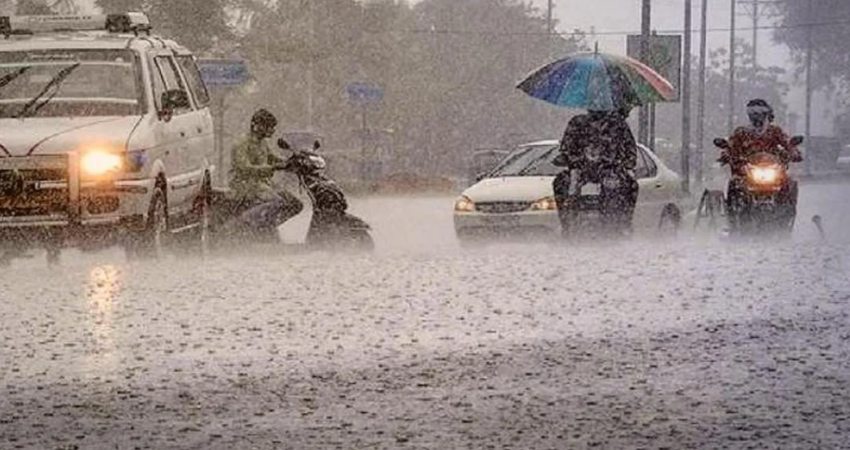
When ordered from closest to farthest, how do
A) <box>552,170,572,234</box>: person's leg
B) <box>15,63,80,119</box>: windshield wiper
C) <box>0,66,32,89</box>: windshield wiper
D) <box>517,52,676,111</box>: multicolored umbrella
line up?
<box>15,63,80,119</box>: windshield wiper, <box>0,66,32,89</box>: windshield wiper, <box>552,170,572,234</box>: person's leg, <box>517,52,676,111</box>: multicolored umbrella

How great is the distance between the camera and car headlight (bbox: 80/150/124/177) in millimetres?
15695

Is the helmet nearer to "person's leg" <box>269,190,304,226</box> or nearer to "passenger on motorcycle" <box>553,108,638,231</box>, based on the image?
"passenger on motorcycle" <box>553,108,638,231</box>

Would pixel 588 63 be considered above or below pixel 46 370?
above

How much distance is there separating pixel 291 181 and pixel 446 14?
135 feet

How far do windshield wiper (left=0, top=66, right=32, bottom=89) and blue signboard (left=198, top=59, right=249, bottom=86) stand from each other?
23.1 m

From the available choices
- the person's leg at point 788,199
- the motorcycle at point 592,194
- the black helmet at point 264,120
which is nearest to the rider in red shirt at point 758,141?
the person's leg at point 788,199

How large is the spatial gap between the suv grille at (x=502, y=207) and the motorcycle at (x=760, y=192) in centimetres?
219

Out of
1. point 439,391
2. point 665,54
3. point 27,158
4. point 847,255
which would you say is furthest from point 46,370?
point 665,54

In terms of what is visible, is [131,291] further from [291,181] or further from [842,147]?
[842,147]

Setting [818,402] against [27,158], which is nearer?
[818,402]

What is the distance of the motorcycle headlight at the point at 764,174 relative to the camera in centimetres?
1955

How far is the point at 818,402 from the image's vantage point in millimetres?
8492

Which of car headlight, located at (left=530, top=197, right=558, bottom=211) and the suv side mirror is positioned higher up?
the suv side mirror

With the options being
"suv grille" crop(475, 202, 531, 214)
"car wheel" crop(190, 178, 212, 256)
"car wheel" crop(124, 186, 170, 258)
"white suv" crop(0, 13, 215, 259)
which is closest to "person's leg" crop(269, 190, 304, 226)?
"white suv" crop(0, 13, 215, 259)
